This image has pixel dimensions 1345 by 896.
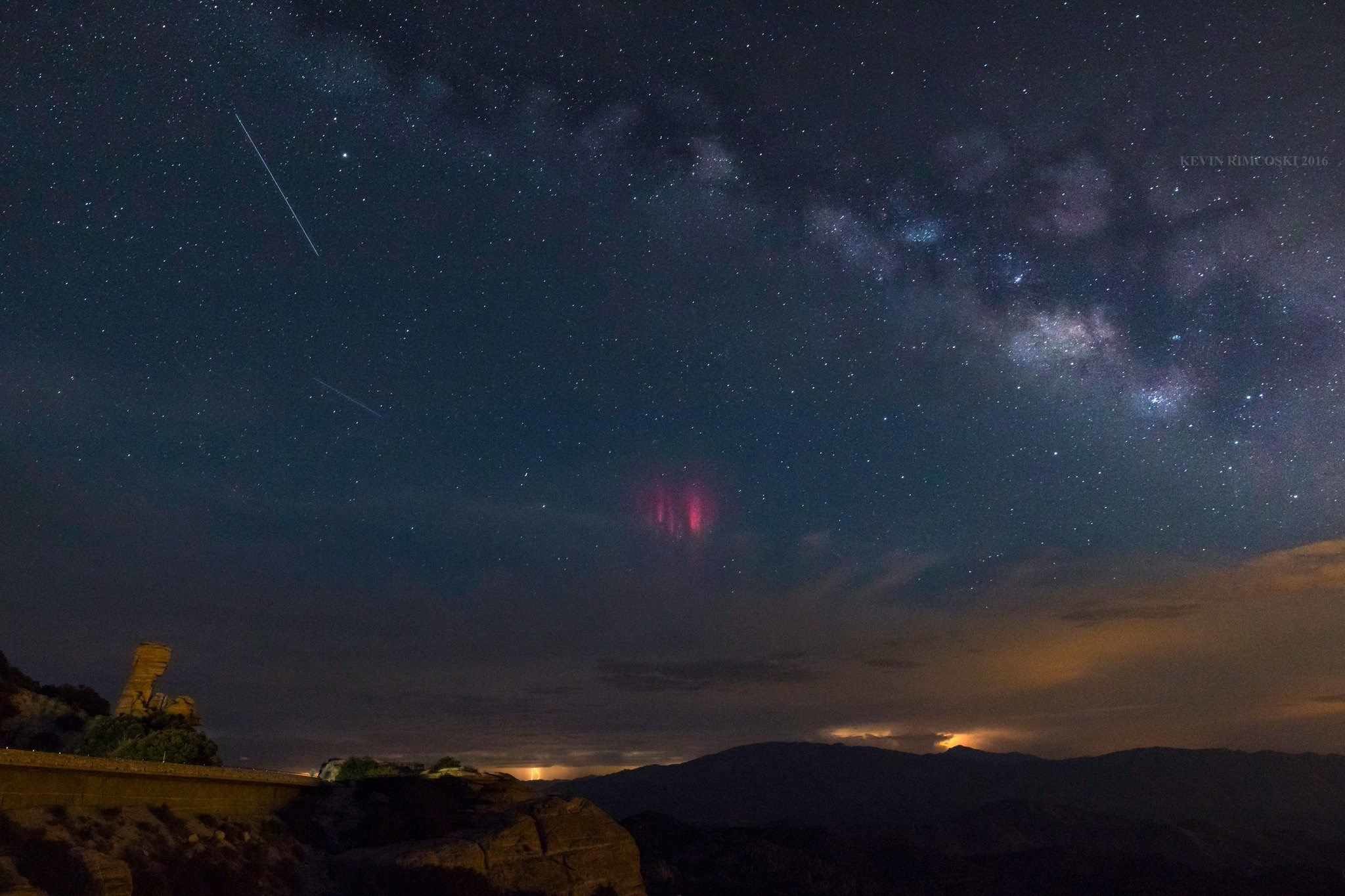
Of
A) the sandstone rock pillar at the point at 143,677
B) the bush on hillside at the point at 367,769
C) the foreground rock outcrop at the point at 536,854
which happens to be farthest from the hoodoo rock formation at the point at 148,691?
the foreground rock outcrop at the point at 536,854

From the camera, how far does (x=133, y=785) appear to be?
2659cm

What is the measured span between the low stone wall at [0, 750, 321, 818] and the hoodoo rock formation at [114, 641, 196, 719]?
1579cm

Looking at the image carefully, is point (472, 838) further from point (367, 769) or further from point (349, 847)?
point (367, 769)

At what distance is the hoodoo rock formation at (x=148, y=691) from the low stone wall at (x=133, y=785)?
15.8m

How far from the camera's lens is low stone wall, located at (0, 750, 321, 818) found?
22.3 meters

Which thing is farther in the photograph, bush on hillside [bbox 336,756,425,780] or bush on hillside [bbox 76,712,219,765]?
bush on hillside [bbox 336,756,425,780]

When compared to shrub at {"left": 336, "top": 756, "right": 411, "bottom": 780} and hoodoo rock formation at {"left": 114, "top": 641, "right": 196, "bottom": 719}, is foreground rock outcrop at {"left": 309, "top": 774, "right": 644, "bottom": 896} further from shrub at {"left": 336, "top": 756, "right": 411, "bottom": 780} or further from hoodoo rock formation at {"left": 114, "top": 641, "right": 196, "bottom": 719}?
hoodoo rock formation at {"left": 114, "top": 641, "right": 196, "bottom": 719}

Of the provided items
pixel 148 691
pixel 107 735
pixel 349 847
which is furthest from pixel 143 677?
pixel 349 847

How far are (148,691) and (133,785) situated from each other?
25.0m

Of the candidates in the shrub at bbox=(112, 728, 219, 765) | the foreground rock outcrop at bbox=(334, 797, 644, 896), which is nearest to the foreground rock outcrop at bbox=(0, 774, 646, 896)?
the foreground rock outcrop at bbox=(334, 797, 644, 896)

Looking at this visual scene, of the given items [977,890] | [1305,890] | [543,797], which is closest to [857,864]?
[977,890]

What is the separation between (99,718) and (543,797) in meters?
24.1

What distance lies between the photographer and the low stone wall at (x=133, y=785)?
22.3 metres

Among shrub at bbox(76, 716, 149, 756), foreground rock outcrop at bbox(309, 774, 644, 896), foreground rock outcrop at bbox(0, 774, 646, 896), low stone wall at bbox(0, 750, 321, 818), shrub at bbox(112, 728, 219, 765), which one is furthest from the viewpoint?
shrub at bbox(76, 716, 149, 756)
